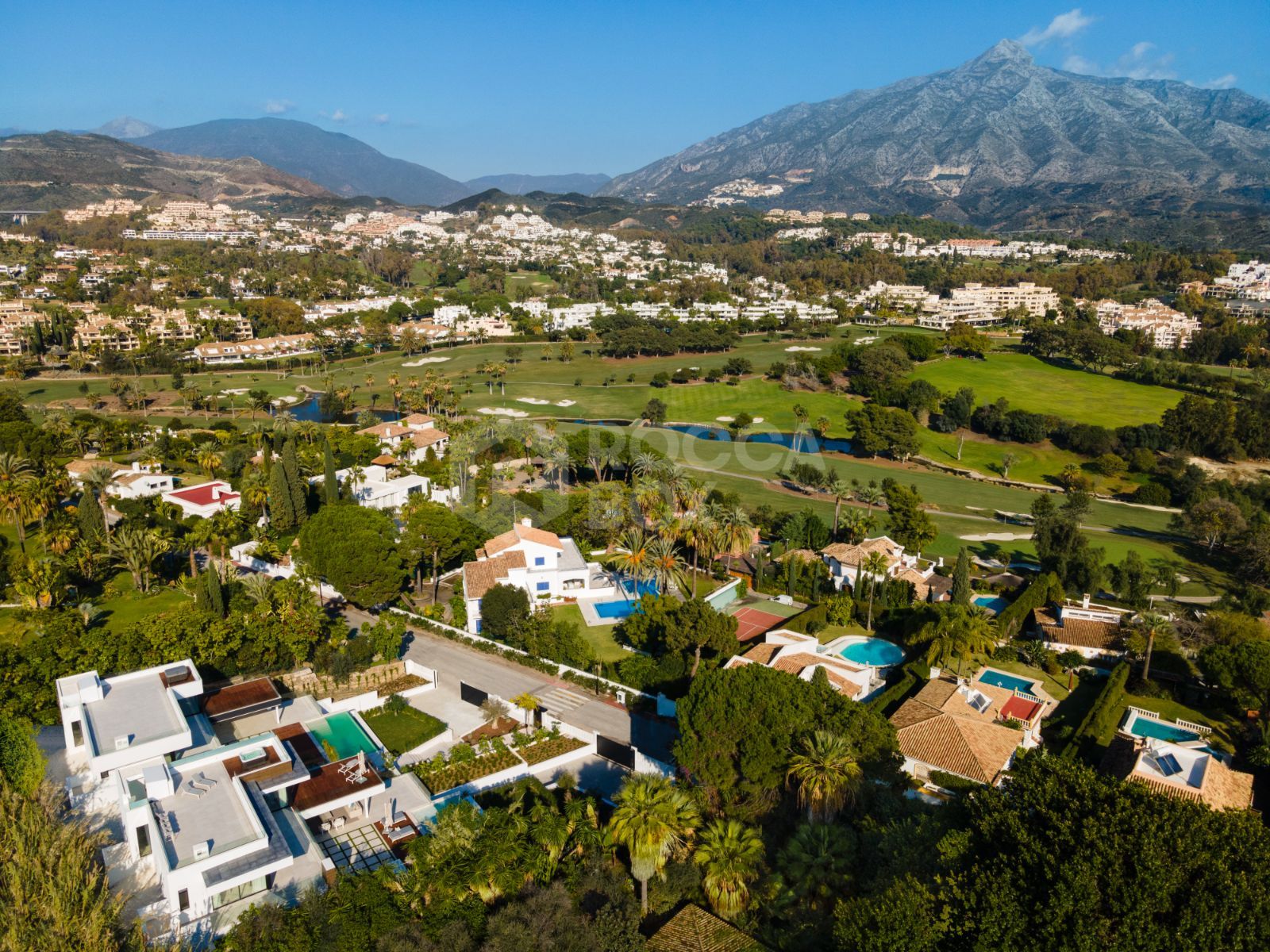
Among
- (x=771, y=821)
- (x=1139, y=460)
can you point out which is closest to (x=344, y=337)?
(x=1139, y=460)

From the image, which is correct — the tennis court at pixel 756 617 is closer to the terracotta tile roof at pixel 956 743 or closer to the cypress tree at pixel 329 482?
the terracotta tile roof at pixel 956 743

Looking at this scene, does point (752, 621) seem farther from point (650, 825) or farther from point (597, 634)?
point (650, 825)

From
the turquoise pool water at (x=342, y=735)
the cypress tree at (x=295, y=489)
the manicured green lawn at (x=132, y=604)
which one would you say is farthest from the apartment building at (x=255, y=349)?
the turquoise pool water at (x=342, y=735)

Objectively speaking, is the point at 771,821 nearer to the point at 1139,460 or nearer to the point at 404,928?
the point at 404,928

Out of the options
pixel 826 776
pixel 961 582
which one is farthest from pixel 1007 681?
pixel 826 776

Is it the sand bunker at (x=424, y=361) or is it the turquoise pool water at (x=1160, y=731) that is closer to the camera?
the turquoise pool water at (x=1160, y=731)

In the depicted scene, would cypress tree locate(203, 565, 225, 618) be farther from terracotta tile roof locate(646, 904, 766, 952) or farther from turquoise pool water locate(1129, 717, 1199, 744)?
turquoise pool water locate(1129, 717, 1199, 744)
